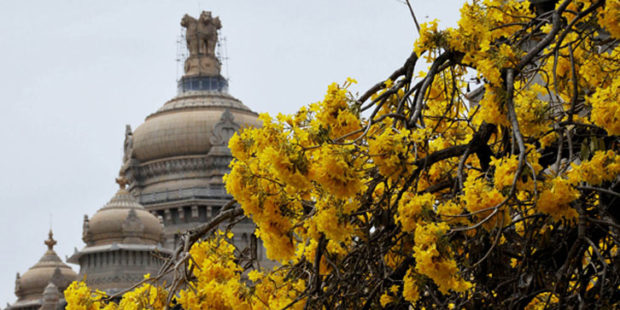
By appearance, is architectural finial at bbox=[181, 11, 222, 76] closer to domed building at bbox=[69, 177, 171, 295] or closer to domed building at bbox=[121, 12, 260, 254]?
domed building at bbox=[121, 12, 260, 254]

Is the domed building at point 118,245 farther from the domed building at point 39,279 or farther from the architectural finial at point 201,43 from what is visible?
the architectural finial at point 201,43

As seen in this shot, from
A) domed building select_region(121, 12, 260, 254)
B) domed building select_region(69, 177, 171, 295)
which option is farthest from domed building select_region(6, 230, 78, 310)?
domed building select_region(69, 177, 171, 295)

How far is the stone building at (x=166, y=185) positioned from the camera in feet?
184

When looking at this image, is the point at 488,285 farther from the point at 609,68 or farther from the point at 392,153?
the point at 609,68

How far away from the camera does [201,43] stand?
71875 mm

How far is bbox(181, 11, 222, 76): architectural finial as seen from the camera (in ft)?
235

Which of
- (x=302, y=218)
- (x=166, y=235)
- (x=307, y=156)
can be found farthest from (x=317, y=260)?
(x=166, y=235)

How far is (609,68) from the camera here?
29.4 feet

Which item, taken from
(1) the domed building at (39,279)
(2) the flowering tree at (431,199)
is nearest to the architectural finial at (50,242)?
(1) the domed building at (39,279)

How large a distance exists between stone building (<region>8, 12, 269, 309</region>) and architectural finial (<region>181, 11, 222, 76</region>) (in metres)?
0.06

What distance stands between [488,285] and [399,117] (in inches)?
51.4

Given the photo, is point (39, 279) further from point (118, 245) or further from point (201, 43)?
point (201, 43)

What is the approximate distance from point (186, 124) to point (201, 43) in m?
6.28

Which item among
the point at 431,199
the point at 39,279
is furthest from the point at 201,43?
the point at 431,199
